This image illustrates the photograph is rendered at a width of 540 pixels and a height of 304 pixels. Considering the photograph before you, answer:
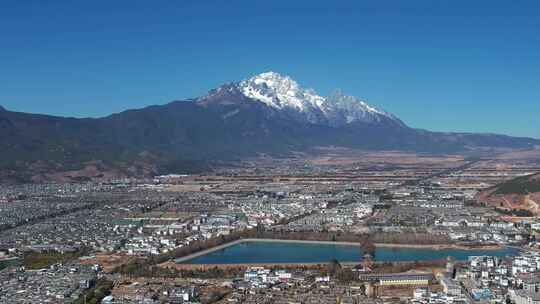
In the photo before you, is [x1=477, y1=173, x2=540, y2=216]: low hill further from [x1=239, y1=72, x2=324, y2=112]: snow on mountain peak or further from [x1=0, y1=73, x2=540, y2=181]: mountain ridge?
[x1=239, y1=72, x2=324, y2=112]: snow on mountain peak

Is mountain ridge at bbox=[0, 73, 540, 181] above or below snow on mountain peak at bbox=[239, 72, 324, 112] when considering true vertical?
below

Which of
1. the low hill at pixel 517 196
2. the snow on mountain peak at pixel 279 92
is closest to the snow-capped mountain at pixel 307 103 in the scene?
the snow on mountain peak at pixel 279 92

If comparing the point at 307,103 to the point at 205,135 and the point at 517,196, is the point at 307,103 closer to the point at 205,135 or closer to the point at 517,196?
the point at 205,135

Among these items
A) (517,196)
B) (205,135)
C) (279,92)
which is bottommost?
(517,196)

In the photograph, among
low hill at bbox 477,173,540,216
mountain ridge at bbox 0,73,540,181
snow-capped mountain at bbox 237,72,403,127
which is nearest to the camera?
low hill at bbox 477,173,540,216

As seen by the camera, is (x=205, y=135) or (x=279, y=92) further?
→ (x=279, y=92)

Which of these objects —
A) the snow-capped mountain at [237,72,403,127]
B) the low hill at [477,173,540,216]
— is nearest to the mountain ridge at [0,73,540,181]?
the snow-capped mountain at [237,72,403,127]

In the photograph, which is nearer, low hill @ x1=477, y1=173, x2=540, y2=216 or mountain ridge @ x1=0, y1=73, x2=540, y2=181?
low hill @ x1=477, y1=173, x2=540, y2=216

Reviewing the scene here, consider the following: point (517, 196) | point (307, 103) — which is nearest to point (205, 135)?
point (307, 103)
